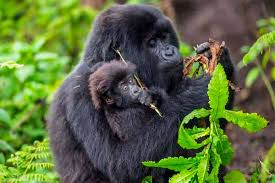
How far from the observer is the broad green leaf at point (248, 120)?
3564mm

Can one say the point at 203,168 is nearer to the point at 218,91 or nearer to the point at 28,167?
the point at 218,91

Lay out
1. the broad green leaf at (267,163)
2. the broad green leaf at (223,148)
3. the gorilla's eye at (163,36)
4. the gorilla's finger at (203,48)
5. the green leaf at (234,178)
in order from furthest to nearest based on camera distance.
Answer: the gorilla's eye at (163,36) → the gorilla's finger at (203,48) → the green leaf at (234,178) → the broad green leaf at (223,148) → the broad green leaf at (267,163)

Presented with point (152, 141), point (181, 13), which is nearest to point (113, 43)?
point (152, 141)

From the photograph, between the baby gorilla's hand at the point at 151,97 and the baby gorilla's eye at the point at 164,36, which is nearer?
the baby gorilla's hand at the point at 151,97

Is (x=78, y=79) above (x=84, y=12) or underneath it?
underneath

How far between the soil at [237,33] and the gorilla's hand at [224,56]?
1.91m

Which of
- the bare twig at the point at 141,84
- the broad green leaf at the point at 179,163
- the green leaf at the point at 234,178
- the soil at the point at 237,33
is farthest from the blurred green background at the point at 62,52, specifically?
the broad green leaf at the point at 179,163

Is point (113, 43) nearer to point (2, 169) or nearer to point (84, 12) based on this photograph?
point (2, 169)

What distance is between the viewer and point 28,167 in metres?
4.55

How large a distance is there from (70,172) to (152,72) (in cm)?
97

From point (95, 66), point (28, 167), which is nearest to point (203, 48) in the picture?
point (95, 66)

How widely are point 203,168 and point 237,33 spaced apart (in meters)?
4.59

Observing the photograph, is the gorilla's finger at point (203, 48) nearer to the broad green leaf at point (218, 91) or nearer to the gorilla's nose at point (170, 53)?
the gorilla's nose at point (170, 53)

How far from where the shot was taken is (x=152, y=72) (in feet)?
14.9
